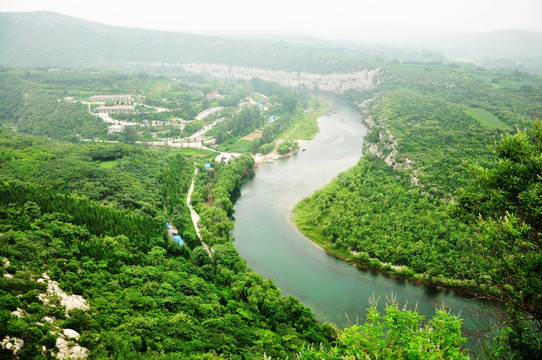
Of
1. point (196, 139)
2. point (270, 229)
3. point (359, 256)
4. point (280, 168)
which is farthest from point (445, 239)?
point (196, 139)

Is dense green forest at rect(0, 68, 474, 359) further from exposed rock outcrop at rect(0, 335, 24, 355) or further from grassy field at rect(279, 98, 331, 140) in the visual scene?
grassy field at rect(279, 98, 331, 140)

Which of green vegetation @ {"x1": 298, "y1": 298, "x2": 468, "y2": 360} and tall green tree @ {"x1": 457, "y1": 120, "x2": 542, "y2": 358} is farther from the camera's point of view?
tall green tree @ {"x1": 457, "y1": 120, "x2": 542, "y2": 358}

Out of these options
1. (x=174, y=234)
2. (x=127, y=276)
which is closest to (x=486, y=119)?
(x=174, y=234)

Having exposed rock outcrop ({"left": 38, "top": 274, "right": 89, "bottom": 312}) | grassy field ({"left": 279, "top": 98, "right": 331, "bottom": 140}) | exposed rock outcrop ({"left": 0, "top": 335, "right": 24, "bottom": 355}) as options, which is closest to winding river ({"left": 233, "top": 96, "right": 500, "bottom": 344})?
exposed rock outcrop ({"left": 38, "top": 274, "right": 89, "bottom": 312})

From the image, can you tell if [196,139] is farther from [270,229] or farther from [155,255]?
[155,255]

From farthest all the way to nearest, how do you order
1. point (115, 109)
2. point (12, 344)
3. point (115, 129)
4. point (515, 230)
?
1. point (115, 109)
2. point (115, 129)
3. point (12, 344)
4. point (515, 230)

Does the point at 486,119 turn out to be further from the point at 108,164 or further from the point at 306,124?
the point at 108,164

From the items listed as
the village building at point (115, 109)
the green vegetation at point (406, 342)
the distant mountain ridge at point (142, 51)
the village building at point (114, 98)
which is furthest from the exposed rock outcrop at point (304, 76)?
the green vegetation at point (406, 342)
